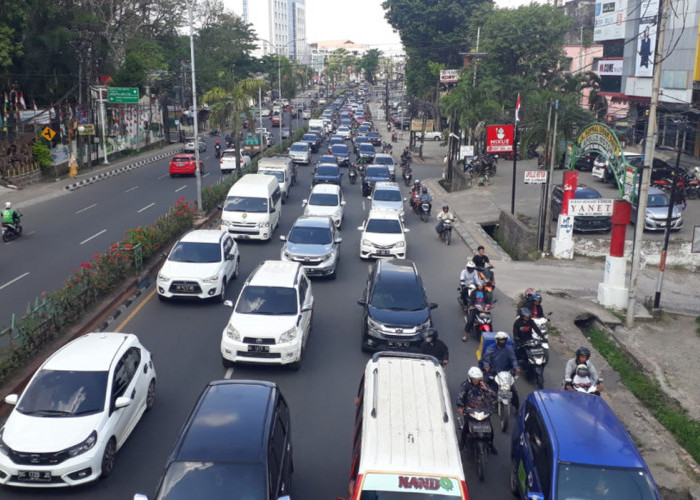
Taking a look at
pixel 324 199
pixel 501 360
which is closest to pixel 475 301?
pixel 501 360

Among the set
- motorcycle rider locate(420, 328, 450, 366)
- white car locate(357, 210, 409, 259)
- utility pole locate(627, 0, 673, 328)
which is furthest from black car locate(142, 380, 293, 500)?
white car locate(357, 210, 409, 259)

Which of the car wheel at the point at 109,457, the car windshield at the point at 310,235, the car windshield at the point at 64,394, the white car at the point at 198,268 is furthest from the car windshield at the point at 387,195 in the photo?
the car wheel at the point at 109,457

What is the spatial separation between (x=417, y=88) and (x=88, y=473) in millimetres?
75882

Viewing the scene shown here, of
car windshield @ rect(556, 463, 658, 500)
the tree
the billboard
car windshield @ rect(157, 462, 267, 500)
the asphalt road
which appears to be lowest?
the asphalt road

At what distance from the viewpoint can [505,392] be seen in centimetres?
1099

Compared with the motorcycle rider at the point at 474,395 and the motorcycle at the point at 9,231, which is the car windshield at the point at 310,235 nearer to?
the motorcycle rider at the point at 474,395

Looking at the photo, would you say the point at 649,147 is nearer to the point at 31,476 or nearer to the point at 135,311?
the point at 135,311

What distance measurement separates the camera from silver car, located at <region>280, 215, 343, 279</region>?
19.4 meters

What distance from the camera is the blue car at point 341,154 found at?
4834 cm

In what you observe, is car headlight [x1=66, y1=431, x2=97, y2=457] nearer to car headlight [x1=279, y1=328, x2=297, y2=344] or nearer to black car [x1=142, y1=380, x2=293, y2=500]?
black car [x1=142, y1=380, x2=293, y2=500]

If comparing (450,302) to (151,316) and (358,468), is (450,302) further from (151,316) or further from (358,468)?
(358,468)

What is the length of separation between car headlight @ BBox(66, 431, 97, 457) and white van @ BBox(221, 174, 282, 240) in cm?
1562

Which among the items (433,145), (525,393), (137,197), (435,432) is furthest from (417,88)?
(435,432)

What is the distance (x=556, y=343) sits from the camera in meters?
15.5
